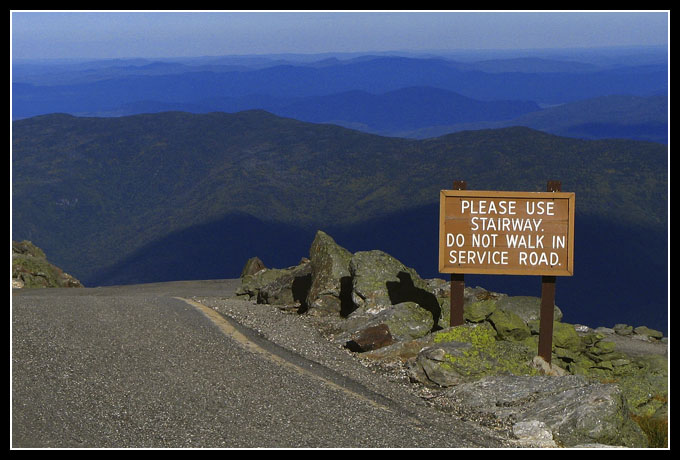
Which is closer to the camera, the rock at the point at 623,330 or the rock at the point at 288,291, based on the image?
the rock at the point at 288,291

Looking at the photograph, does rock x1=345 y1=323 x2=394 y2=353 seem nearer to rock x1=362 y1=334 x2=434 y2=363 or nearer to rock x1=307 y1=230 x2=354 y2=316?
rock x1=362 y1=334 x2=434 y2=363

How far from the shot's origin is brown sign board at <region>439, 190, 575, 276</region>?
1497 cm

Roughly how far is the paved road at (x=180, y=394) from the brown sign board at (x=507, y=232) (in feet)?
11.7

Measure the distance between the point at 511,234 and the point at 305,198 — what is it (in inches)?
3372

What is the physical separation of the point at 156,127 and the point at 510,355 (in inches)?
5083

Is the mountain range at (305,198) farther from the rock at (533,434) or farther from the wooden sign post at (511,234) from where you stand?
the rock at (533,434)

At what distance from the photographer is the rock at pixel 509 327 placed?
16.8 m

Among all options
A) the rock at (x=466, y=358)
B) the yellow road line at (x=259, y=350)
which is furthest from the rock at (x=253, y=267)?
the rock at (x=466, y=358)

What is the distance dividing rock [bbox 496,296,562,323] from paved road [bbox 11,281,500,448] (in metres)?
7.08

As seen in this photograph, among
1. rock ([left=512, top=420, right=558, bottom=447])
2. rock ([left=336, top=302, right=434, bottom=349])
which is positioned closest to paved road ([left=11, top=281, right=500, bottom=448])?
rock ([left=512, top=420, right=558, bottom=447])

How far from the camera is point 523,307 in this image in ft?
64.7

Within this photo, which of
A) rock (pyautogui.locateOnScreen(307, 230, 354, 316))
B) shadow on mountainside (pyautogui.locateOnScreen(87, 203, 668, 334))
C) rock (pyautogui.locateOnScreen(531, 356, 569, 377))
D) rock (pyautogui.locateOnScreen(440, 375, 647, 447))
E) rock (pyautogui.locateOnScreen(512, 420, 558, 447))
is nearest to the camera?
rock (pyautogui.locateOnScreen(512, 420, 558, 447))

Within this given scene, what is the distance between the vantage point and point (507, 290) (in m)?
75.0

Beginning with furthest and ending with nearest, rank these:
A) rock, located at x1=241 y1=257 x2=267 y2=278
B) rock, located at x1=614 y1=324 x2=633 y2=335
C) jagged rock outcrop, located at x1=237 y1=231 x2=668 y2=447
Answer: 1. rock, located at x1=241 y1=257 x2=267 y2=278
2. rock, located at x1=614 y1=324 x2=633 y2=335
3. jagged rock outcrop, located at x1=237 y1=231 x2=668 y2=447
